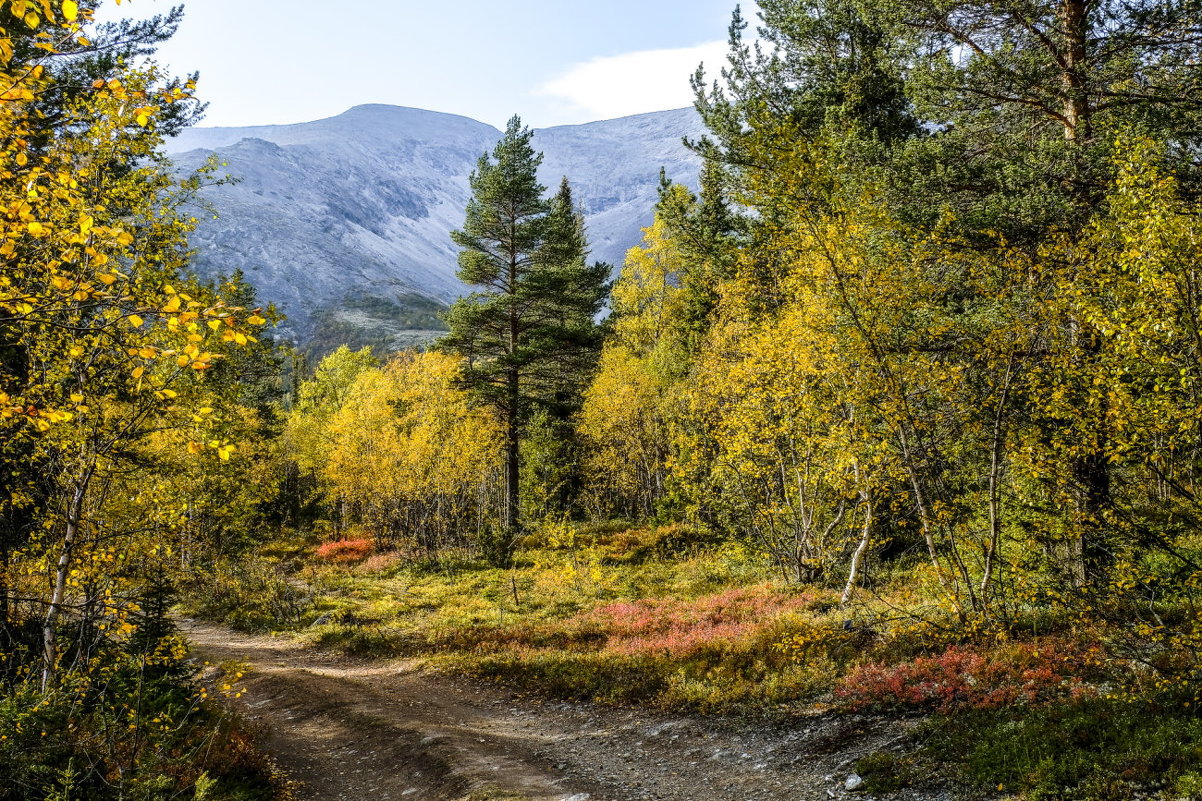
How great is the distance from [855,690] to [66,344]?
1266 cm

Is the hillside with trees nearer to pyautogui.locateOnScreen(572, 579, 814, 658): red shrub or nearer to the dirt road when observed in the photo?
pyautogui.locateOnScreen(572, 579, 814, 658): red shrub

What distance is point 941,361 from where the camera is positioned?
36.0 ft

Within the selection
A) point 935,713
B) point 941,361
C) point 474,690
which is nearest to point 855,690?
point 935,713

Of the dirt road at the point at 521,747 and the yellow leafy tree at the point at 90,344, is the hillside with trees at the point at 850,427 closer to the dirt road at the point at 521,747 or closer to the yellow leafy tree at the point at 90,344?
the yellow leafy tree at the point at 90,344

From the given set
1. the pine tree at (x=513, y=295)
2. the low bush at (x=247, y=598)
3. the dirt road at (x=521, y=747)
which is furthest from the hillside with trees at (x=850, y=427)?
the pine tree at (x=513, y=295)

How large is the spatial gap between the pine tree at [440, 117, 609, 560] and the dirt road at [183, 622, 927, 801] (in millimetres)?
14629

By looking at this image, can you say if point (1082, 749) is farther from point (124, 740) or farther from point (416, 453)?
point (416, 453)

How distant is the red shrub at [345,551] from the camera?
31.3 m

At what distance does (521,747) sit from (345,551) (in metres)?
25.6

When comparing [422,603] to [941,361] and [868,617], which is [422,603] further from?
[941,361]

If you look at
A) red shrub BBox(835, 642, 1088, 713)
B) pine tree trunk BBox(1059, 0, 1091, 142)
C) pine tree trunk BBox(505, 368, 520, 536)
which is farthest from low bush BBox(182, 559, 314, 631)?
pine tree trunk BBox(1059, 0, 1091, 142)

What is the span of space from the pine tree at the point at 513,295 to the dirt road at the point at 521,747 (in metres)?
14.6

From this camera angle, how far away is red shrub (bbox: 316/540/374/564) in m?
31.3

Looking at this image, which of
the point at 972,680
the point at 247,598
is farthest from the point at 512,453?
the point at 972,680
